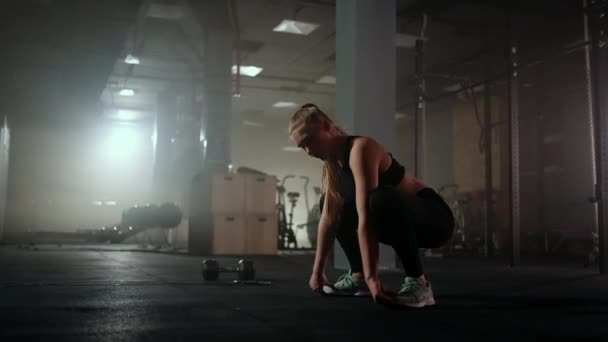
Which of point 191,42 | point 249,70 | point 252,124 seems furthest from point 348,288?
point 252,124

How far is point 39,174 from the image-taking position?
13641 mm

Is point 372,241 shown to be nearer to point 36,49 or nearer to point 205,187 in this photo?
point 205,187

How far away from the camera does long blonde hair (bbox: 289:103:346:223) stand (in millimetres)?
2105

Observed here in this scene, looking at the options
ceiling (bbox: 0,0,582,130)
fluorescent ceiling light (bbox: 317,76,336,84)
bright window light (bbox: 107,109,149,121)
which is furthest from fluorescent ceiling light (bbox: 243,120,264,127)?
fluorescent ceiling light (bbox: 317,76,336,84)

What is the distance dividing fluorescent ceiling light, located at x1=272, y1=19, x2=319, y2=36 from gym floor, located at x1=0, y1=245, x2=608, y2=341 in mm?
5780

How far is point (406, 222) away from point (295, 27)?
6.82 meters

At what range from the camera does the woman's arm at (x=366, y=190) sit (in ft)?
6.46

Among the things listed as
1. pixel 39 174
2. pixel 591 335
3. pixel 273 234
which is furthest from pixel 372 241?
pixel 39 174

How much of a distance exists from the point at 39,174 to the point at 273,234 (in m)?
8.74

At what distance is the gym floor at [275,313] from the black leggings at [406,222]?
0.23 m

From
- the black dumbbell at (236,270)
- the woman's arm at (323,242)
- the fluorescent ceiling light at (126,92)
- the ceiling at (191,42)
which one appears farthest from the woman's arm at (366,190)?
the fluorescent ceiling light at (126,92)

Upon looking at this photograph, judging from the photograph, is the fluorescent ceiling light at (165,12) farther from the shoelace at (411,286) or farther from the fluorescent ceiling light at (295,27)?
the shoelace at (411,286)

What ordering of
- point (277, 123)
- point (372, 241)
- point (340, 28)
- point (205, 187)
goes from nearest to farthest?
point (372, 241) → point (340, 28) → point (205, 187) → point (277, 123)

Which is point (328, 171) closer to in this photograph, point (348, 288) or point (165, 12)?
point (348, 288)
